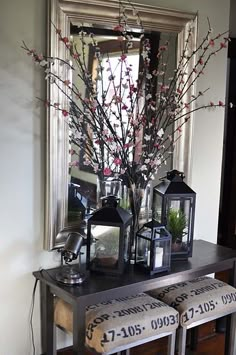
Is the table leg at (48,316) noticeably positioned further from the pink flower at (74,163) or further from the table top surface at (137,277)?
the pink flower at (74,163)

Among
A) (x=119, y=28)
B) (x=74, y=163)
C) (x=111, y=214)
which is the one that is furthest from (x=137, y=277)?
(x=119, y=28)

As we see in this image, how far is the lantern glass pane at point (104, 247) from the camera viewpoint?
2320mm

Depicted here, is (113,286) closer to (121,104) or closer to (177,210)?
(177,210)

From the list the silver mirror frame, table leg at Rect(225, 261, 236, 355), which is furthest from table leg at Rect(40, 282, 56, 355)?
table leg at Rect(225, 261, 236, 355)

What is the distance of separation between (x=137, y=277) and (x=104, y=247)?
0.22 meters

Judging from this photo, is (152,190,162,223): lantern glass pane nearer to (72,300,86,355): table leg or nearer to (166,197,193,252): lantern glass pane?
(166,197,193,252): lantern glass pane

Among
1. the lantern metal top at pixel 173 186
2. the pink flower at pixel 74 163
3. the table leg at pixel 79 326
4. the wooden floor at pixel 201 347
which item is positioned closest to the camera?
the table leg at pixel 79 326

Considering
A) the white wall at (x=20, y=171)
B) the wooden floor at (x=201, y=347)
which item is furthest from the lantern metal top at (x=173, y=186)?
the wooden floor at (x=201, y=347)

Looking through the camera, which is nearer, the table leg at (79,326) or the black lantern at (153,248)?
the table leg at (79,326)

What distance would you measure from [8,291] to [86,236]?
1.59 ft

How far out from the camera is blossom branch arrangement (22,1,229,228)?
2395 millimetres

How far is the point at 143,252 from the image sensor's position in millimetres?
2424

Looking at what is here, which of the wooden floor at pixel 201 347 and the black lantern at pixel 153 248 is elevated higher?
the black lantern at pixel 153 248

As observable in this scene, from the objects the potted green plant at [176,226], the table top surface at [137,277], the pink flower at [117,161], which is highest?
the pink flower at [117,161]
